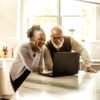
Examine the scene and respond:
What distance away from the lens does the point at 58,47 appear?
10.2 feet

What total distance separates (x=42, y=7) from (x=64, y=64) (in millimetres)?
3406

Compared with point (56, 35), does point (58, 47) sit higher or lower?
lower

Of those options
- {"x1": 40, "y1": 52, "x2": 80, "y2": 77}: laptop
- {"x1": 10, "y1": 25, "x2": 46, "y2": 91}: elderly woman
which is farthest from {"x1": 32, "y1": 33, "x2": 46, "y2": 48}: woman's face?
{"x1": 40, "y1": 52, "x2": 80, "y2": 77}: laptop

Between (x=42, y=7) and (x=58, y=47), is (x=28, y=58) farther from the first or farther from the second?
(x=42, y=7)

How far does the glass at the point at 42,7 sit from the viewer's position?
5414mm

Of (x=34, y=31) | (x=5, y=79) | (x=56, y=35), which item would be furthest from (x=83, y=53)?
(x=5, y=79)

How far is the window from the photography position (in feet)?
17.2

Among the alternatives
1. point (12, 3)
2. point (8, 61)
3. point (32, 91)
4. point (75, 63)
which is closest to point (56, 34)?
point (75, 63)

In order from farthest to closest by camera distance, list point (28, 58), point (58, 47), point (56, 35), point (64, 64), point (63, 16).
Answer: point (63, 16) < point (58, 47) < point (56, 35) < point (28, 58) < point (64, 64)

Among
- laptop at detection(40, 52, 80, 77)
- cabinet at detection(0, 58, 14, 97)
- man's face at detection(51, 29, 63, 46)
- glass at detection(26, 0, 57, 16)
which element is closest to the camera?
laptop at detection(40, 52, 80, 77)

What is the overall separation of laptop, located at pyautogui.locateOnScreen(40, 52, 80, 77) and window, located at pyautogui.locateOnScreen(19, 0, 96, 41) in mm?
2900

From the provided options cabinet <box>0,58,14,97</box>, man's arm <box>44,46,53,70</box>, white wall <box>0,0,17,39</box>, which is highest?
white wall <box>0,0,17,39</box>

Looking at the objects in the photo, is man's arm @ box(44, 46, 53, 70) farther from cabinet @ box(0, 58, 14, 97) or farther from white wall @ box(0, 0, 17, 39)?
white wall @ box(0, 0, 17, 39)

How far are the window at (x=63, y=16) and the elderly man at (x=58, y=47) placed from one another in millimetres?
1881
